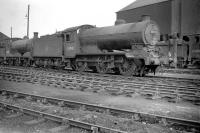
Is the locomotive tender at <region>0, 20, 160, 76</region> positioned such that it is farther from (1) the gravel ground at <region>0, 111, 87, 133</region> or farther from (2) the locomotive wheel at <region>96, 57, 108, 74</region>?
(1) the gravel ground at <region>0, 111, 87, 133</region>

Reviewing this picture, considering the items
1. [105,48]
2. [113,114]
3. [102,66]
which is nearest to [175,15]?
[105,48]

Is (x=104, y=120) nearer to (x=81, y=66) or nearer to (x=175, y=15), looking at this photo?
(x=81, y=66)

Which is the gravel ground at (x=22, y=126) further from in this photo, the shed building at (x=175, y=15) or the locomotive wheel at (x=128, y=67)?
the shed building at (x=175, y=15)

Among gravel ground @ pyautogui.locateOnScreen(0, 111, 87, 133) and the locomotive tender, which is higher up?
the locomotive tender

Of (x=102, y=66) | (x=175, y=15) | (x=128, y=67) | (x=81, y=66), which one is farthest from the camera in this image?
(x=175, y=15)

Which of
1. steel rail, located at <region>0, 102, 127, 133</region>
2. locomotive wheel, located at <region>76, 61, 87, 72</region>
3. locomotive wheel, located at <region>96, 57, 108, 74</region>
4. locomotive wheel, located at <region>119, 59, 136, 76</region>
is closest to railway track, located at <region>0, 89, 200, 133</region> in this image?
steel rail, located at <region>0, 102, 127, 133</region>

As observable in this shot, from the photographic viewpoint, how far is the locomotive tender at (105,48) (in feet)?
41.6

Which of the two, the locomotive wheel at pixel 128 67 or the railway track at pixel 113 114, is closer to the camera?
the railway track at pixel 113 114

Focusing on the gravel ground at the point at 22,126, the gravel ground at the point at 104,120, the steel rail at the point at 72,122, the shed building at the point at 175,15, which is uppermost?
the shed building at the point at 175,15

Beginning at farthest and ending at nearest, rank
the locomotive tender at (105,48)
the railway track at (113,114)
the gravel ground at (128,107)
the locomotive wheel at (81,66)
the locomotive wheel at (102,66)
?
1. the locomotive wheel at (81,66)
2. the locomotive wheel at (102,66)
3. the locomotive tender at (105,48)
4. the gravel ground at (128,107)
5. the railway track at (113,114)

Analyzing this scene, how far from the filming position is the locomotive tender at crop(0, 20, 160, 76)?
1268 centimetres

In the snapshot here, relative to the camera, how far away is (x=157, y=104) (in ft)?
22.4

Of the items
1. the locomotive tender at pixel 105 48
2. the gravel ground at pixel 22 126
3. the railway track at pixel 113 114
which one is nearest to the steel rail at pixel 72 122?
the railway track at pixel 113 114

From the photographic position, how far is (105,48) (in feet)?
48.5
